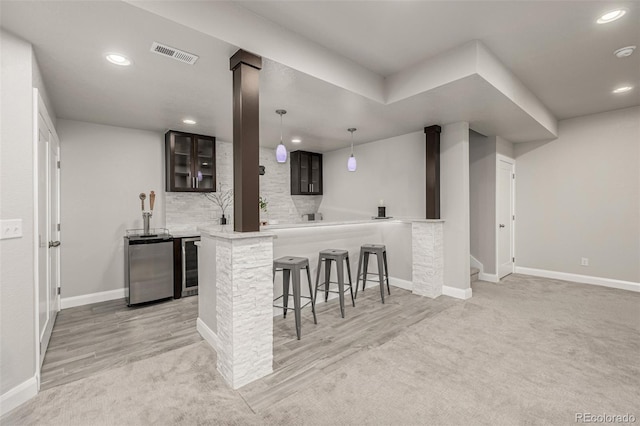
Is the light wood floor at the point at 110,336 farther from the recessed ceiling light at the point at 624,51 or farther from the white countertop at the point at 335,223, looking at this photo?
the recessed ceiling light at the point at 624,51

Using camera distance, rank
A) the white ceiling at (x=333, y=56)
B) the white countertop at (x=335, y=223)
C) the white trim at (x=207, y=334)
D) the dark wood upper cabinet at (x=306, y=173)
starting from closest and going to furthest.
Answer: the white ceiling at (x=333, y=56)
the white trim at (x=207, y=334)
the white countertop at (x=335, y=223)
the dark wood upper cabinet at (x=306, y=173)

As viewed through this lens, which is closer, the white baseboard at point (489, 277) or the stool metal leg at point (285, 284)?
the stool metal leg at point (285, 284)

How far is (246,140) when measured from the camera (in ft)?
7.25

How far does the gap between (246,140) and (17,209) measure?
5.27 feet

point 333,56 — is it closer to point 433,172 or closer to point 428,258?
point 433,172

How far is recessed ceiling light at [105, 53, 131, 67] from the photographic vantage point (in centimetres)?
228

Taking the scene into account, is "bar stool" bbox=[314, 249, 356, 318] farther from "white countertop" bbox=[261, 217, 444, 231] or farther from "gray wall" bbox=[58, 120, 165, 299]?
"gray wall" bbox=[58, 120, 165, 299]

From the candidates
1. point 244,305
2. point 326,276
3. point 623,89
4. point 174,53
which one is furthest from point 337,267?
point 623,89

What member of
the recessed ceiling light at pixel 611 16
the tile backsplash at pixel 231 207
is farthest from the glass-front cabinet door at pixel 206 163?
the recessed ceiling light at pixel 611 16

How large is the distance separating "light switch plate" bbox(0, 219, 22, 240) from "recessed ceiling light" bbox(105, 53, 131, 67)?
139 centimetres

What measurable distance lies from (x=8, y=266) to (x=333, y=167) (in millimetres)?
5181

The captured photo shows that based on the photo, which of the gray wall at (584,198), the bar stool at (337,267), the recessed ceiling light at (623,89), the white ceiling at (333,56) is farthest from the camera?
the gray wall at (584,198)

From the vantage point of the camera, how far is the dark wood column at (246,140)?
2201 mm

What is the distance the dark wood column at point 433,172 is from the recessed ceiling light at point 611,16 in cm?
199
